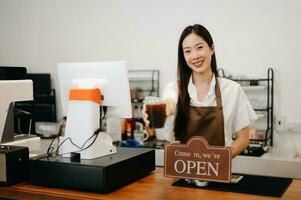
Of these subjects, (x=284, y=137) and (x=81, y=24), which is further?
(x=81, y=24)

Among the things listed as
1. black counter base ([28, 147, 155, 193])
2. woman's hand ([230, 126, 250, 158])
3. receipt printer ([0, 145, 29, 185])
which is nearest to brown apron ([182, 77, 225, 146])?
woman's hand ([230, 126, 250, 158])

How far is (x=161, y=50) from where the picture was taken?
472 cm

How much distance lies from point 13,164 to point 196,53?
1.14 m

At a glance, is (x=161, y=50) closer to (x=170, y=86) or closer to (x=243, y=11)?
(x=243, y=11)

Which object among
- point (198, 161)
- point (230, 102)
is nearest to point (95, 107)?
point (198, 161)

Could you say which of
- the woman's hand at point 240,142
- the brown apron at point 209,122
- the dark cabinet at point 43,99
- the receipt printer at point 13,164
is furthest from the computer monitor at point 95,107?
the dark cabinet at point 43,99

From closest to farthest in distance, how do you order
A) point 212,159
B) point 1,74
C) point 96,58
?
point 212,159
point 1,74
point 96,58

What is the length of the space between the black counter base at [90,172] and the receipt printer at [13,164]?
46mm

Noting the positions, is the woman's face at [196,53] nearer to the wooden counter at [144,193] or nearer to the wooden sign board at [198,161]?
the wooden sign board at [198,161]

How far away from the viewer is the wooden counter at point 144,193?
185cm

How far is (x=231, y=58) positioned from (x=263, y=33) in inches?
16.5

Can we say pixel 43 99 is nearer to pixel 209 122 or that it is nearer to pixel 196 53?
pixel 209 122

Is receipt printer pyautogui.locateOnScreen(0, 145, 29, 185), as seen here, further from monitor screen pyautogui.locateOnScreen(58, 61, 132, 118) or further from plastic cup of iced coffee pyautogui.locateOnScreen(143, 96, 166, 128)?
plastic cup of iced coffee pyautogui.locateOnScreen(143, 96, 166, 128)

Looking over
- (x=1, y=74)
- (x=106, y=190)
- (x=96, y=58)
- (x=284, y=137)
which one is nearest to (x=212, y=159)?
(x=106, y=190)
